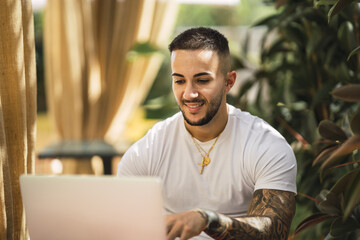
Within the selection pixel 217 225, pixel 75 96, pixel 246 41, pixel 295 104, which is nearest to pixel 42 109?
pixel 75 96

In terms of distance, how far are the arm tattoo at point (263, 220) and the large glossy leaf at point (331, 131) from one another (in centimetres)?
27

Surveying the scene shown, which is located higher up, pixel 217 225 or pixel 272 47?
pixel 272 47

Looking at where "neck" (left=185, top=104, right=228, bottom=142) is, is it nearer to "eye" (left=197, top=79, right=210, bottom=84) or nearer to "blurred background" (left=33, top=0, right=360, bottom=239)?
"eye" (left=197, top=79, right=210, bottom=84)

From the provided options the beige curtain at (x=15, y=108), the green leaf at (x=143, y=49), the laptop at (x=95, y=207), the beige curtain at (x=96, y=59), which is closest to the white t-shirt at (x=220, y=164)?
the beige curtain at (x=15, y=108)

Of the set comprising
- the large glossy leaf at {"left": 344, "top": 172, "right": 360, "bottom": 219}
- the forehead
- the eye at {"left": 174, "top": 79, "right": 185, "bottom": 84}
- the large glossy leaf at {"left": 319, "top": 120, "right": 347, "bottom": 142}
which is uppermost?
the forehead

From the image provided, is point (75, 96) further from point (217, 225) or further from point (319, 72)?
point (217, 225)

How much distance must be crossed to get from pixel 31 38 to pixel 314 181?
138cm

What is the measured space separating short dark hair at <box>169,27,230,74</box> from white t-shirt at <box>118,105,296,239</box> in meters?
0.22

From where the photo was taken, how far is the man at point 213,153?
61.5 inches

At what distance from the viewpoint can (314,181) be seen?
2270 mm

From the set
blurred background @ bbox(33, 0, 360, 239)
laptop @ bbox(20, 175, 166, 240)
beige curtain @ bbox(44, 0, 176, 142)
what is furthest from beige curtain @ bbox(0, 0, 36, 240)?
beige curtain @ bbox(44, 0, 176, 142)

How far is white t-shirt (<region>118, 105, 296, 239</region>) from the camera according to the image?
63.0 inches

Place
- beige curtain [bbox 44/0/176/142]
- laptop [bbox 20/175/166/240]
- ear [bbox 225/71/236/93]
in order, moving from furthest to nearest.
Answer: beige curtain [bbox 44/0/176/142], ear [bbox 225/71/236/93], laptop [bbox 20/175/166/240]

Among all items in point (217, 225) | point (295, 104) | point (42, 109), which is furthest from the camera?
point (42, 109)
